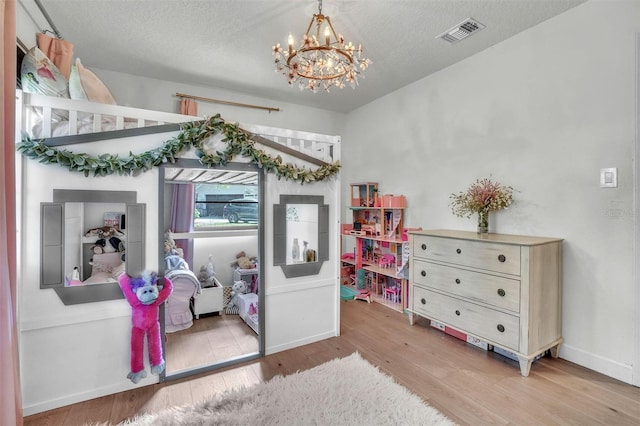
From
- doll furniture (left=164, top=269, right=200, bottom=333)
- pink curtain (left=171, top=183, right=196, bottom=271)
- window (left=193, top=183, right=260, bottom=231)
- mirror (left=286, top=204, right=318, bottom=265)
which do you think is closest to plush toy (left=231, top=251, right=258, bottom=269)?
window (left=193, top=183, right=260, bottom=231)

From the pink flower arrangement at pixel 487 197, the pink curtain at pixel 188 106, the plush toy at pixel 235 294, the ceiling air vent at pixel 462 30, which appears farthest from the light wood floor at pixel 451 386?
the pink curtain at pixel 188 106

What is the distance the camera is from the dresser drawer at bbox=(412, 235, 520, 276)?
7.64 ft

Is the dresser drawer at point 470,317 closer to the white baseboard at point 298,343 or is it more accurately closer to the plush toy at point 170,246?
the white baseboard at point 298,343

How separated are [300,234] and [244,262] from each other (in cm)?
144

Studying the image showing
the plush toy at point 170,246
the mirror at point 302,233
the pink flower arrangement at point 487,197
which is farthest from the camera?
the plush toy at point 170,246

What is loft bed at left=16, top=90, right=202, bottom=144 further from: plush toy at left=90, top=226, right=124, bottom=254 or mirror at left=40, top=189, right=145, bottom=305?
plush toy at left=90, top=226, right=124, bottom=254

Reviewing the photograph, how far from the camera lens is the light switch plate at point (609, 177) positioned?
2219mm

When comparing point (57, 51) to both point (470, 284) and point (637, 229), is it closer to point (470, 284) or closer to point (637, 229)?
point (470, 284)

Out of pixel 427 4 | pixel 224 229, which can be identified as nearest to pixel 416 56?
pixel 427 4

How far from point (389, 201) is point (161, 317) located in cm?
283

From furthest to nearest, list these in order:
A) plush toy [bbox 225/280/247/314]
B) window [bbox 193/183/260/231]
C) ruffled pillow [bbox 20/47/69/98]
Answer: window [bbox 193/183/260/231] → plush toy [bbox 225/280/247/314] → ruffled pillow [bbox 20/47/69/98]

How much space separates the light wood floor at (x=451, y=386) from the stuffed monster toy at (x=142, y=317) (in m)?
0.17

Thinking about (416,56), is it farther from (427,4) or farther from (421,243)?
(421,243)

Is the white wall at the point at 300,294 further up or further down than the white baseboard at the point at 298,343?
further up
